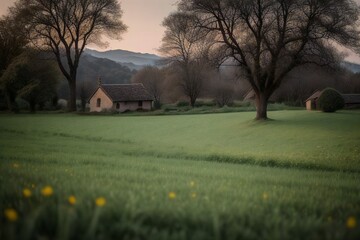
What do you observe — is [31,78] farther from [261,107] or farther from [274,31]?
[274,31]

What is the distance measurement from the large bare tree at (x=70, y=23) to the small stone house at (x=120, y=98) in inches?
337

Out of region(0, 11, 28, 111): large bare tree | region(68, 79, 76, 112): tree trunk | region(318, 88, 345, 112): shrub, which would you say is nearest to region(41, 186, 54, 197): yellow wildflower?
region(318, 88, 345, 112): shrub

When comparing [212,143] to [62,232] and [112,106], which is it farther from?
Result: [112,106]

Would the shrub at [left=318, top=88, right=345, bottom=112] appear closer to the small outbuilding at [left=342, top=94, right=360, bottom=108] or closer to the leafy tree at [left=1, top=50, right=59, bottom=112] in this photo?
the small outbuilding at [left=342, top=94, right=360, bottom=108]

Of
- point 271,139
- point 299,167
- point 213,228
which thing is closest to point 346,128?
point 271,139

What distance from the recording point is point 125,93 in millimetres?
65812

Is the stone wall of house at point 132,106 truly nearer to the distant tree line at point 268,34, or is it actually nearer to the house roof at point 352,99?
the distant tree line at point 268,34

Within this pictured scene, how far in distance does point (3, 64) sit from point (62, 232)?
2754 inches

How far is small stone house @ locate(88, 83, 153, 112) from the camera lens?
63603 mm

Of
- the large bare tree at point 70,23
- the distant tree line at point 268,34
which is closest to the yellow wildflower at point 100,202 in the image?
the distant tree line at point 268,34

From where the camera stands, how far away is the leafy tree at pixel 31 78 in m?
53.4

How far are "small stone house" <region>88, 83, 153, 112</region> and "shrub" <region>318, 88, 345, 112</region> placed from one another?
3842 cm

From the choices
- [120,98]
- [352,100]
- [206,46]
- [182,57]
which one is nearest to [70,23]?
[120,98]

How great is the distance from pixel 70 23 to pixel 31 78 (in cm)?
1514
